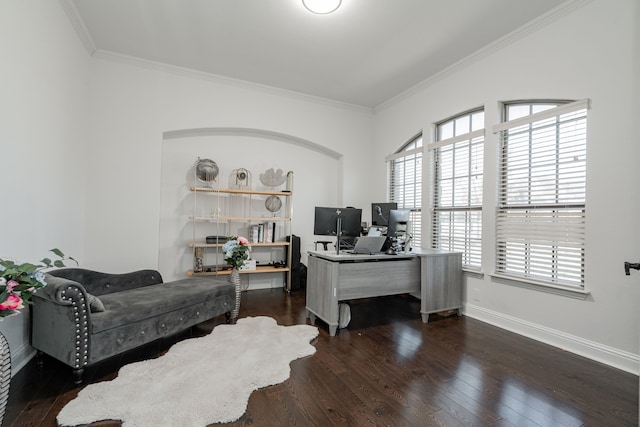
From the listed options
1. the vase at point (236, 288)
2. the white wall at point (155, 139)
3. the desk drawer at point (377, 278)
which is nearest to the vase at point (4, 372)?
the vase at point (236, 288)

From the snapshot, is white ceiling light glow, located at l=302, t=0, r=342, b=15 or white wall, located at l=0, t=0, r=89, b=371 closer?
white wall, located at l=0, t=0, r=89, b=371

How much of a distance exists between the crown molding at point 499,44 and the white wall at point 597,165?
0.04 metres

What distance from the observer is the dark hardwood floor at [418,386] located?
175 centimetres

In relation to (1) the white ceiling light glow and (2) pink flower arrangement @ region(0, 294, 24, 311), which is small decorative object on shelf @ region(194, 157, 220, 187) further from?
→ (2) pink flower arrangement @ region(0, 294, 24, 311)

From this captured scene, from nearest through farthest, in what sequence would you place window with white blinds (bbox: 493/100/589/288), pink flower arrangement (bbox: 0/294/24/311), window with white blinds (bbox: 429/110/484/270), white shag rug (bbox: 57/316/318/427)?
1. pink flower arrangement (bbox: 0/294/24/311)
2. white shag rug (bbox: 57/316/318/427)
3. window with white blinds (bbox: 493/100/589/288)
4. window with white blinds (bbox: 429/110/484/270)

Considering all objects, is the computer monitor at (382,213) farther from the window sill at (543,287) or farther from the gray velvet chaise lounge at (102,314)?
the gray velvet chaise lounge at (102,314)

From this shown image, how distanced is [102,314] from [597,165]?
4286mm

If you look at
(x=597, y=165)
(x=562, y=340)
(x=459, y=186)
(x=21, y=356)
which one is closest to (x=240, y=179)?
(x=21, y=356)

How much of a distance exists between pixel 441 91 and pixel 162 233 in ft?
14.9

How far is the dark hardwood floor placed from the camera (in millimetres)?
1752

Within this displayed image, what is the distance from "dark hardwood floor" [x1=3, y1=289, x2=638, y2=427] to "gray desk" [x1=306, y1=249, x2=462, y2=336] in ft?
1.21

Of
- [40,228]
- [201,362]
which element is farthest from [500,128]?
[40,228]

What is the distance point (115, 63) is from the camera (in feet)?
12.6

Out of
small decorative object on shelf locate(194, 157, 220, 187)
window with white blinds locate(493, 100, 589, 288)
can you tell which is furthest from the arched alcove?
window with white blinds locate(493, 100, 589, 288)
